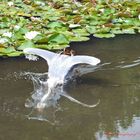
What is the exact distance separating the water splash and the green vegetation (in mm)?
466

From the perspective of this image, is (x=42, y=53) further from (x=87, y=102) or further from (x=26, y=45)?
(x=87, y=102)

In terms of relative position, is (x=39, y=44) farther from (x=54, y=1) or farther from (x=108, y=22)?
(x=54, y=1)

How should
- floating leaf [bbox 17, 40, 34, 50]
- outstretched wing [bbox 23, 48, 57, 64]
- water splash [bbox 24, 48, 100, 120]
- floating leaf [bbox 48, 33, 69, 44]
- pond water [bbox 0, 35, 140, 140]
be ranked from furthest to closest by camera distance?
floating leaf [bbox 48, 33, 69, 44] < floating leaf [bbox 17, 40, 34, 50] < outstretched wing [bbox 23, 48, 57, 64] < water splash [bbox 24, 48, 100, 120] < pond water [bbox 0, 35, 140, 140]

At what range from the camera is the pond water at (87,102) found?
2.63 m

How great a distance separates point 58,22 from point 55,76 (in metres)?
1.55

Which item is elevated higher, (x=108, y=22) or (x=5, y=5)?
(x=5, y=5)

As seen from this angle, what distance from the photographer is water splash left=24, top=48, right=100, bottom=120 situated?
2990 millimetres

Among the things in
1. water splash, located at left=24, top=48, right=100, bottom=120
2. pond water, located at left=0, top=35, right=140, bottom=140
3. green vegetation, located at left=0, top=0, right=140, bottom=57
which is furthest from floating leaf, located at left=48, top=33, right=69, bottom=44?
water splash, located at left=24, top=48, right=100, bottom=120

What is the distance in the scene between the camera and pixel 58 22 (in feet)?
15.4

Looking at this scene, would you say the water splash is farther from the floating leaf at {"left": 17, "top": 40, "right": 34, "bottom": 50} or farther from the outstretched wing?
the floating leaf at {"left": 17, "top": 40, "right": 34, "bottom": 50}

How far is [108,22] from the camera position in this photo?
489 centimetres

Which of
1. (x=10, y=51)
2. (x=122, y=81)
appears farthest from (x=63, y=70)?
(x=10, y=51)

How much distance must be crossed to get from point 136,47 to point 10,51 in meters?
1.15

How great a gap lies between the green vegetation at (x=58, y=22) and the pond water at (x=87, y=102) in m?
0.24
